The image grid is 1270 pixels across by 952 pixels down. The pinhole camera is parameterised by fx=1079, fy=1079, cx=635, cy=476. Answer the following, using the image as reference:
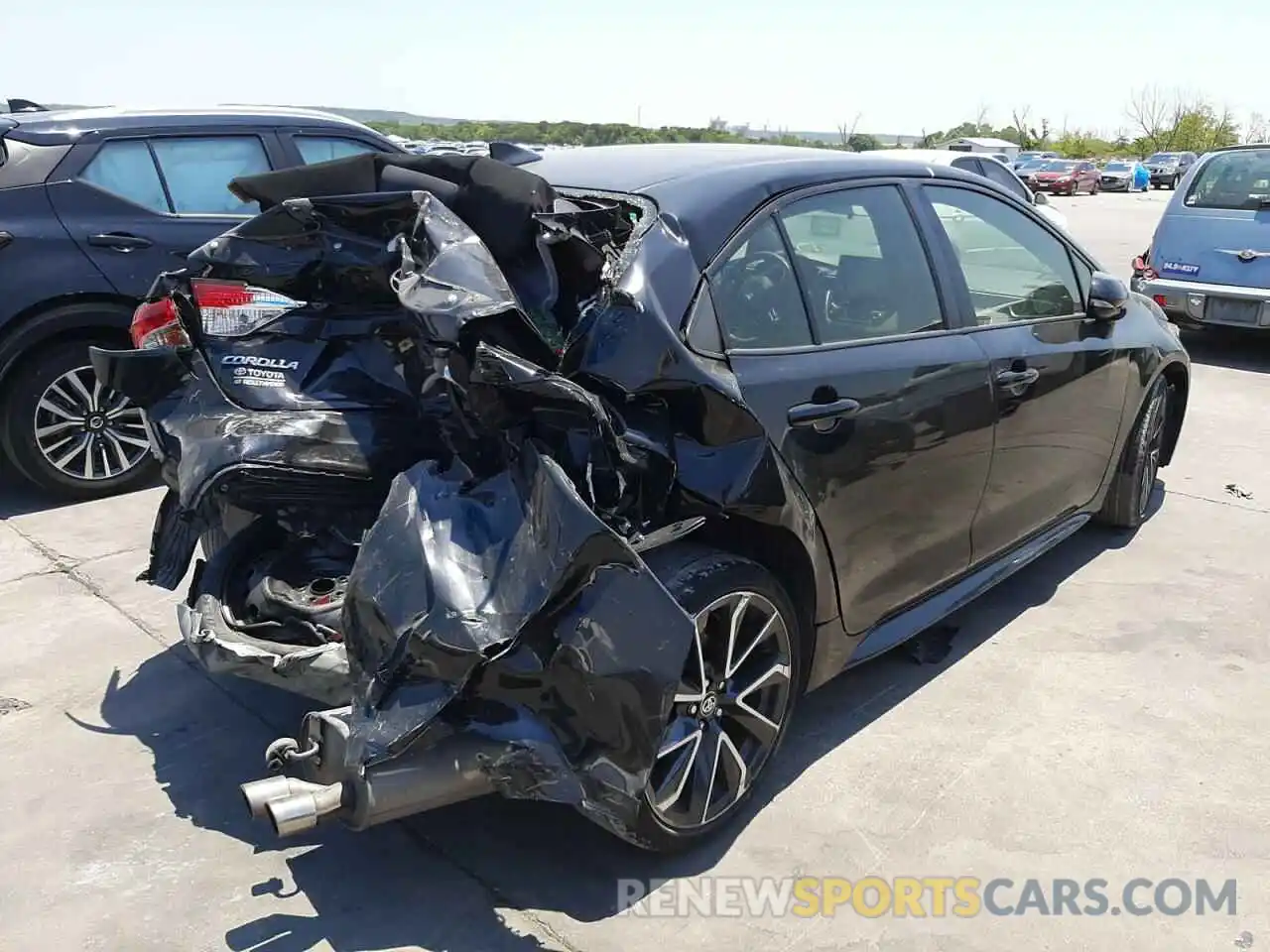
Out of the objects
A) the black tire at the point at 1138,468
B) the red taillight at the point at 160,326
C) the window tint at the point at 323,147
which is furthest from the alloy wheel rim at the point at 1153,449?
the window tint at the point at 323,147

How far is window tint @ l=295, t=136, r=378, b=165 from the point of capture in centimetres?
654

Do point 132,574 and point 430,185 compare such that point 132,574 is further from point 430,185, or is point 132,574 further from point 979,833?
point 979,833

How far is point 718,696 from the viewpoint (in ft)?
9.50

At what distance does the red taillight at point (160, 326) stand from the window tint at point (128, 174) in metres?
2.70

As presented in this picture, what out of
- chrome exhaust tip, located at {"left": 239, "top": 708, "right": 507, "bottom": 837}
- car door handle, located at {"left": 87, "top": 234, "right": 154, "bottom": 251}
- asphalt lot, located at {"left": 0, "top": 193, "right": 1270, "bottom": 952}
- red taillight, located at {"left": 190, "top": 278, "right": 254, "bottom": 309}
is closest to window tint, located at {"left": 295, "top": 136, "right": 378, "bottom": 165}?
car door handle, located at {"left": 87, "top": 234, "right": 154, "bottom": 251}

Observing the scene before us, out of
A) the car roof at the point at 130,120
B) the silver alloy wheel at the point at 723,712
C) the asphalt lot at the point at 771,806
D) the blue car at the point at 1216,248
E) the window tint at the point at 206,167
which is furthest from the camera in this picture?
the blue car at the point at 1216,248

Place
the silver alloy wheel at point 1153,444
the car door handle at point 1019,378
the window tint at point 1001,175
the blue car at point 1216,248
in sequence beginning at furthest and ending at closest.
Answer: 1. the window tint at point 1001,175
2. the blue car at point 1216,248
3. the silver alloy wheel at point 1153,444
4. the car door handle at point 1019,378

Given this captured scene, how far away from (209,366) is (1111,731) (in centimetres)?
310

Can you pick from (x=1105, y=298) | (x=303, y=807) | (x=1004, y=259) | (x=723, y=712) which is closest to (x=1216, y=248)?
(x=1105, y=298)

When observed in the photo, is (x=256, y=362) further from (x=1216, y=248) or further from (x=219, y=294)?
(x=1216, y=248)

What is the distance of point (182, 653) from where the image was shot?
13.2 ft

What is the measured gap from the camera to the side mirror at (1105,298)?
4.41 metres

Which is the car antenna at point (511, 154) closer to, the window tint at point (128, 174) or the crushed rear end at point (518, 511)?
the crushed rear end at point (518, 511)

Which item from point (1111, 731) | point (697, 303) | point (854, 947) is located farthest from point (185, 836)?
point (1111, 731)
